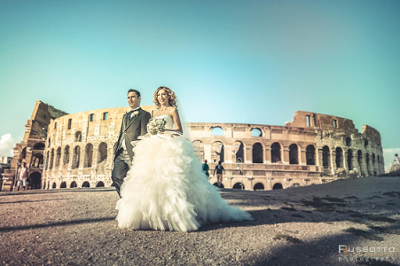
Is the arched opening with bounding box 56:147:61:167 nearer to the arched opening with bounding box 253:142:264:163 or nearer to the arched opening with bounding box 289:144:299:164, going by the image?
the arched opening with bounding box 253:142:264:163

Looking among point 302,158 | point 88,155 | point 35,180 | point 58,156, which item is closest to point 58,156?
point 58,156

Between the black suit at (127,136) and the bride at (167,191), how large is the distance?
1.93 ft

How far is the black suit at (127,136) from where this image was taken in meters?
3.84

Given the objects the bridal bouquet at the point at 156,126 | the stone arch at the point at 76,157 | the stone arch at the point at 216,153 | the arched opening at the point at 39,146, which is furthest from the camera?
the arched opening at the point at 39,146

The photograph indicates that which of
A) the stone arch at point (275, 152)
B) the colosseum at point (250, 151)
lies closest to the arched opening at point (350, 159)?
the colosseum at point (250, 151)

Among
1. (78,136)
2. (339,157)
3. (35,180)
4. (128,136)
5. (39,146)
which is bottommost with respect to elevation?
(35,180)

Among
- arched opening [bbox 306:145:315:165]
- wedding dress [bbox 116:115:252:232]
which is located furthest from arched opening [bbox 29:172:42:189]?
arched opening [bbox 306:145:315:165]

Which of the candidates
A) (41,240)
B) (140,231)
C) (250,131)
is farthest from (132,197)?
(250,131)

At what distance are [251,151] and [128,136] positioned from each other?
18.4 metres

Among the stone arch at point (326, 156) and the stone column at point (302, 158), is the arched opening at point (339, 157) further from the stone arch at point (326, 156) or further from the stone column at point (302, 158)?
the stone column at point (302, 158)

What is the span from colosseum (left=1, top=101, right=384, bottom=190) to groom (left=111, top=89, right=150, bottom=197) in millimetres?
16597

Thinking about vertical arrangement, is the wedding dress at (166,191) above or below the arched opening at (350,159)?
below

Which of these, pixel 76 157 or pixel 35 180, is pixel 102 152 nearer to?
pixel 76 157

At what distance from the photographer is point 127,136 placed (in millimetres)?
4004
